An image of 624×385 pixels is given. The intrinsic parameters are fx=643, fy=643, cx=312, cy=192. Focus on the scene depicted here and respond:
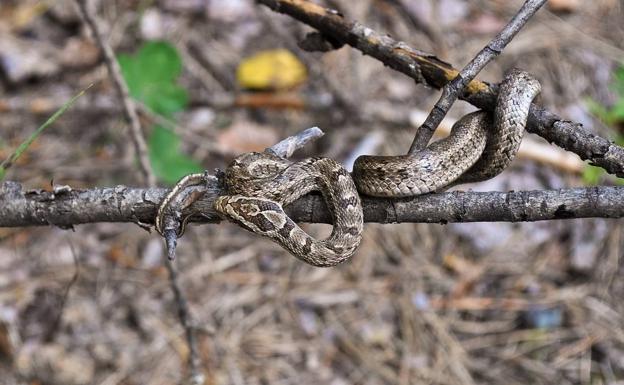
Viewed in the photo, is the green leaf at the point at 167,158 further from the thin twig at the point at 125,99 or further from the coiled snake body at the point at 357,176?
the coiled snake body at the point at 357,176

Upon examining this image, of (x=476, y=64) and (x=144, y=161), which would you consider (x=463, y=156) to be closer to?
(x=476, y=64)

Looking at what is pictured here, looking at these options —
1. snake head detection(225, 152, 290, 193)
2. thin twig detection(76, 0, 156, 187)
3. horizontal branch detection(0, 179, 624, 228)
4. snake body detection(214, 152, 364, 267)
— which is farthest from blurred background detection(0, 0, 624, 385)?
snake head detection(225, 152, 290, 193)

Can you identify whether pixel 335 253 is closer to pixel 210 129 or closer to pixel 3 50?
pixel 210 129

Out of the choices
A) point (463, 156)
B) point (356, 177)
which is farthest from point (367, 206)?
point (463, 156)

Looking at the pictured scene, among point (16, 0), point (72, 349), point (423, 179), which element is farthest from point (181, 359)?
point (16, 0)

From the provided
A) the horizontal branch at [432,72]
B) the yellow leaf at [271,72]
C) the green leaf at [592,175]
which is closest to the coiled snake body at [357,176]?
the horizontal branch at [432,72]
